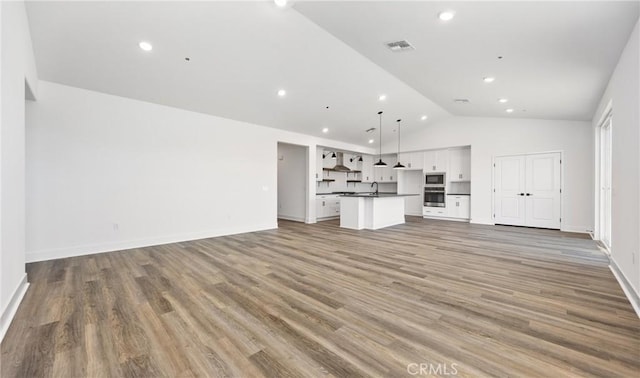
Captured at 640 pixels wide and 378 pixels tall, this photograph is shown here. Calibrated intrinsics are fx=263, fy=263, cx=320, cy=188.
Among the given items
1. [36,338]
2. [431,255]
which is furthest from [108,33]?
[431,255]

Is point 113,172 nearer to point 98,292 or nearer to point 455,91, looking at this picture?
point 98,292

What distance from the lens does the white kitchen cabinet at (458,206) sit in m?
8.55

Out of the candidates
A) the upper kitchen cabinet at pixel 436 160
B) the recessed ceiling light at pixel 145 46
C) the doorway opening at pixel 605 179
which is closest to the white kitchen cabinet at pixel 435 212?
the upper kitchen cabinet at pixel 436 160

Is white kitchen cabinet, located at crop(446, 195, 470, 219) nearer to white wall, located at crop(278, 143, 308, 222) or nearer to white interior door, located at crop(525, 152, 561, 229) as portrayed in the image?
white interior door, located at crop(525, 152, 561, 229)

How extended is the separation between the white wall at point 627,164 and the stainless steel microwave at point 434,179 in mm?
5596

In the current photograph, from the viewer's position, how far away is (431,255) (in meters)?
4.38

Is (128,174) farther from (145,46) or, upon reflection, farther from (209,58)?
(209,58)

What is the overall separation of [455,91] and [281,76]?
376 cm

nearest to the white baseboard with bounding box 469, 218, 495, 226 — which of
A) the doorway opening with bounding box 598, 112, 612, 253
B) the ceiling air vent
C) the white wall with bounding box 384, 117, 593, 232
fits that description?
the white wall with bounding box 384, 117, 593, 232

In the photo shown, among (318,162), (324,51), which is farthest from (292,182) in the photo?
(324,51)

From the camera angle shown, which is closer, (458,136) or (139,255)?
(139,255)

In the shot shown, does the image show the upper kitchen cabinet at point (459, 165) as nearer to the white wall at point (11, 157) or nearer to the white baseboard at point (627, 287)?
the white baseboard at point (627, 287)

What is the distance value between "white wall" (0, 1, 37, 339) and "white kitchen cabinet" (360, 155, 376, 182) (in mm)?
9279

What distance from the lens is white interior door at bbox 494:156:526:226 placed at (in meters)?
7.48
